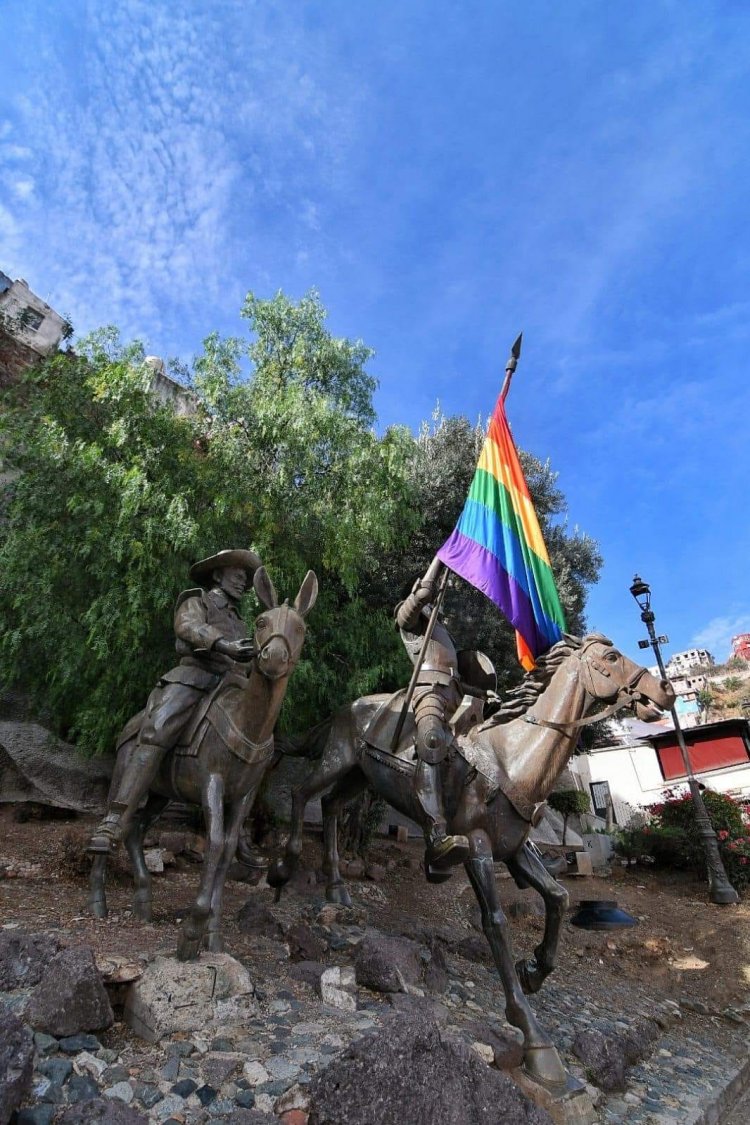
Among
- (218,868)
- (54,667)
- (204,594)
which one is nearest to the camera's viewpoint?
(218,868)

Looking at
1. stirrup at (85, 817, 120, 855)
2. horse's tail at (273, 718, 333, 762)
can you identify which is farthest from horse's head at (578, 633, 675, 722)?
stirrup at (85, 817, 120, 855)

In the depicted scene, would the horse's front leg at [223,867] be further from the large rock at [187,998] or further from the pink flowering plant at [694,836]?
the pink flowering plant at [694,836]

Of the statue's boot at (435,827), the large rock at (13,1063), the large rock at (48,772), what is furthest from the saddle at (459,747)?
the large rock at (48,772)

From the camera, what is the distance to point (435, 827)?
15.9 ft

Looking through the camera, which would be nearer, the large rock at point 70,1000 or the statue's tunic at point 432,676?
the large rock at point 70,1000

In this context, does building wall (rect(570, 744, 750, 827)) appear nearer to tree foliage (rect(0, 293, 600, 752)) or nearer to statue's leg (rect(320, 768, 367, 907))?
tree foliage (rect(0, 293, 600, 752))

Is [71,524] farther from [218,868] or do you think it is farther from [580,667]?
[580,667]

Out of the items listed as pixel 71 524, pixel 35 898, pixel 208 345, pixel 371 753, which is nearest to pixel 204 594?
pixel 371 753

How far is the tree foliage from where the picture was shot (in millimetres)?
8477

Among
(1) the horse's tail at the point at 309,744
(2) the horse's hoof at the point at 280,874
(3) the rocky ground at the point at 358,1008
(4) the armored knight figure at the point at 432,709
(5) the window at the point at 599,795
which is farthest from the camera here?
(5) the window at the point at 599,795

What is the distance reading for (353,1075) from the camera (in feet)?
8.89

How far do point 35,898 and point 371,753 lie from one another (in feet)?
11.7

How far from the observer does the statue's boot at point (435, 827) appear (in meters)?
4.48

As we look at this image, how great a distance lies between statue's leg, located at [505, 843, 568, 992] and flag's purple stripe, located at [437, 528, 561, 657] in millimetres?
1879
